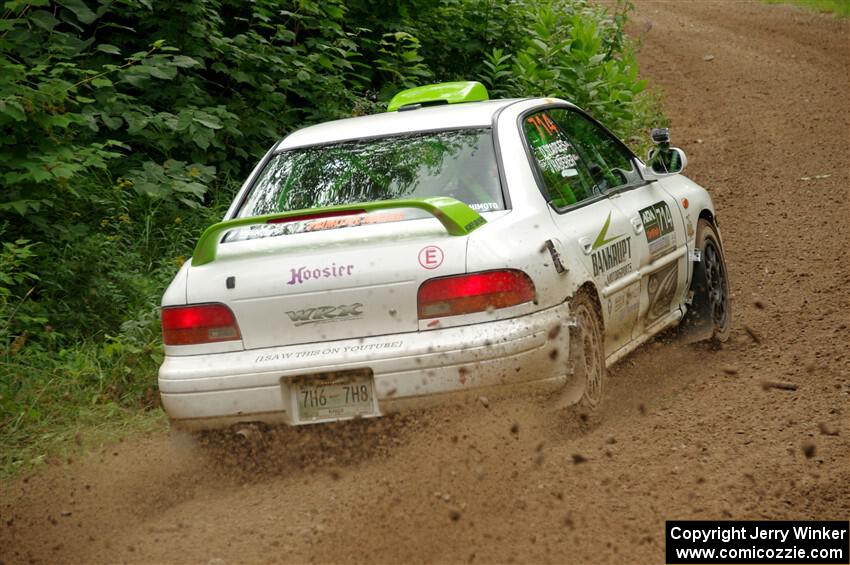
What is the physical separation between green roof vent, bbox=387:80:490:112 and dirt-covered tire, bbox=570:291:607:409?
2015 mm

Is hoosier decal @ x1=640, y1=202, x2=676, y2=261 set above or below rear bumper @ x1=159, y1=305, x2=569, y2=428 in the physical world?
below

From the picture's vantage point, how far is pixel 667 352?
23.9 ft

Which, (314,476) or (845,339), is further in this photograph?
(845,339)

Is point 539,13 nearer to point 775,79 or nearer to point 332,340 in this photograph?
point 775,79

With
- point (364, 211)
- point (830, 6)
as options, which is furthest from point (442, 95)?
point (830, 6)

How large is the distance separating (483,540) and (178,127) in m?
5.21

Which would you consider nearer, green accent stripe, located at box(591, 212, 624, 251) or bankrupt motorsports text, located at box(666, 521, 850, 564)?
bankrupt motorsports text, located at box(666, 521, 850, 564)

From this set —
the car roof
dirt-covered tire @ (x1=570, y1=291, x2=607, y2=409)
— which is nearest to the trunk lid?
dirt-covered tire @ (x1=570, y1=291, x2=607, y2=409)

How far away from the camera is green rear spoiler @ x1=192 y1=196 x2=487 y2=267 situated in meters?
4.98

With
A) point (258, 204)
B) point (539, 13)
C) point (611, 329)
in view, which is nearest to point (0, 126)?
point (258, 204)

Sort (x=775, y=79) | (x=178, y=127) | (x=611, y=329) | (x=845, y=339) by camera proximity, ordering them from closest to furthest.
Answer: (x=611, y=329) → (x=845, y=339) → (x=178, y=127) → (x=775, y=79)

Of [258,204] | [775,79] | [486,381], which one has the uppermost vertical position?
[258,204]

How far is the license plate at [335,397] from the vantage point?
16.3ft

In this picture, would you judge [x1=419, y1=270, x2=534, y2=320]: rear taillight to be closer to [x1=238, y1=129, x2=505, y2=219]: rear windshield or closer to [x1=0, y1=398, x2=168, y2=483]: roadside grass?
[x1=238, y1=129, x2=505, y2=219]: rear windshield
